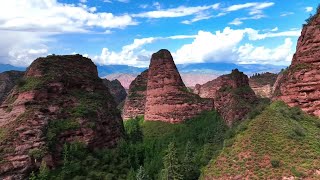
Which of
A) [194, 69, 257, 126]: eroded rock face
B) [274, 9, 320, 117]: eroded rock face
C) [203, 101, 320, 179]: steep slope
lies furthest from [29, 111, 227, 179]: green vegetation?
[274, 9, 320, 117]: eroded rock face

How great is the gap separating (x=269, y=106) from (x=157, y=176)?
28344 millimetres

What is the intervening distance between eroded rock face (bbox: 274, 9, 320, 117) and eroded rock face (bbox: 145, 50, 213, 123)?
163 feet

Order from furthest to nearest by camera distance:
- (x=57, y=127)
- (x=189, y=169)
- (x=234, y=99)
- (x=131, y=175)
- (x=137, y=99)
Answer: (x=137, y=99) → (x=234, y=99) → (x=57, y=127) → (x=131, y=175) → (x=189, y=169)

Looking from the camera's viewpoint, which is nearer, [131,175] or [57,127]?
[131,175]

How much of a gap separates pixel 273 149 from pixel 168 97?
210 feet

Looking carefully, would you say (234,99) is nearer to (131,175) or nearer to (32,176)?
(131,175)

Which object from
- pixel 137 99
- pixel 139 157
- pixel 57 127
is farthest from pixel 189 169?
pixel 137 99

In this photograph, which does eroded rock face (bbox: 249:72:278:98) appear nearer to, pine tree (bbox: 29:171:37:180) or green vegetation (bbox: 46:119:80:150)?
green vegetation (bbox: 46:119:80:150)

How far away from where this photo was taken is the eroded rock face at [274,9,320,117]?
75.9 metres

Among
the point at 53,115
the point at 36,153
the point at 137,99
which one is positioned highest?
the point at 137,99

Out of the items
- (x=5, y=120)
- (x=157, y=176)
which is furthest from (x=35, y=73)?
(x=157, y=176)

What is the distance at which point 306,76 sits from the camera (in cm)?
7675

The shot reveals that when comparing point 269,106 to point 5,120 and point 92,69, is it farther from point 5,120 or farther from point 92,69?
point 5,120

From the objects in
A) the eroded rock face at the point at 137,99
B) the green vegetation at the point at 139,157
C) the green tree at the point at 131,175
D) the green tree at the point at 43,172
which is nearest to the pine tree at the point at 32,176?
the green tree at the point at 43,172
